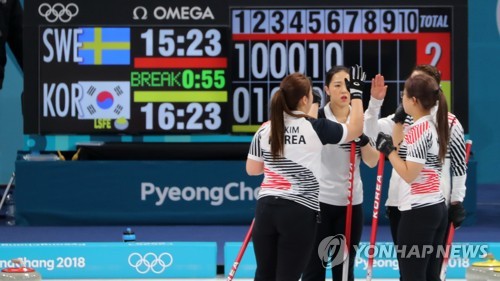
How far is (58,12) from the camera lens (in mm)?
11859

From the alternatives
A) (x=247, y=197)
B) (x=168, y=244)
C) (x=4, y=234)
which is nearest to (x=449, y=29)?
(x=247, y=197)

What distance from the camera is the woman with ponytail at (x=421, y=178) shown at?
242 inches

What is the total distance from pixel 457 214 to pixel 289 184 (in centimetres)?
100

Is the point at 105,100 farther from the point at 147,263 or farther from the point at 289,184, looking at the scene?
the point at 289,184

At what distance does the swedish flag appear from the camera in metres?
11.8

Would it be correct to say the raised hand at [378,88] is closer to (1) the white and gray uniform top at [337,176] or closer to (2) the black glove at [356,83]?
(2) the black glove at [356,83]

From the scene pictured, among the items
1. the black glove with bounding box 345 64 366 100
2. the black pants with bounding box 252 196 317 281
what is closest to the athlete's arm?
the black glove with bounding box 345 64 366 100

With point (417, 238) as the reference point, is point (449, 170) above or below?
above

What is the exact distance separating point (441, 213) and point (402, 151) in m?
0.77

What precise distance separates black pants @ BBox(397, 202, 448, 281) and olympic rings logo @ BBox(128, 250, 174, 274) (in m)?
3.48

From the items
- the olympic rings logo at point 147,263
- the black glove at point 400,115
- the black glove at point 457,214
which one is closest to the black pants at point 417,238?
the black glove at point 457,214

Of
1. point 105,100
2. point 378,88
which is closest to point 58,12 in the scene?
point 105,100

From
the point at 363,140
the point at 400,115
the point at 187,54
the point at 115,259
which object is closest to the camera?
the point at 400,115

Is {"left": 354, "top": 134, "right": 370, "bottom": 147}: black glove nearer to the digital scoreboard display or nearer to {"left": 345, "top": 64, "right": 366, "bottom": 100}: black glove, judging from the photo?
{"left": 345, "top": 64, "right": 366, "bottom": 100}: black glove
